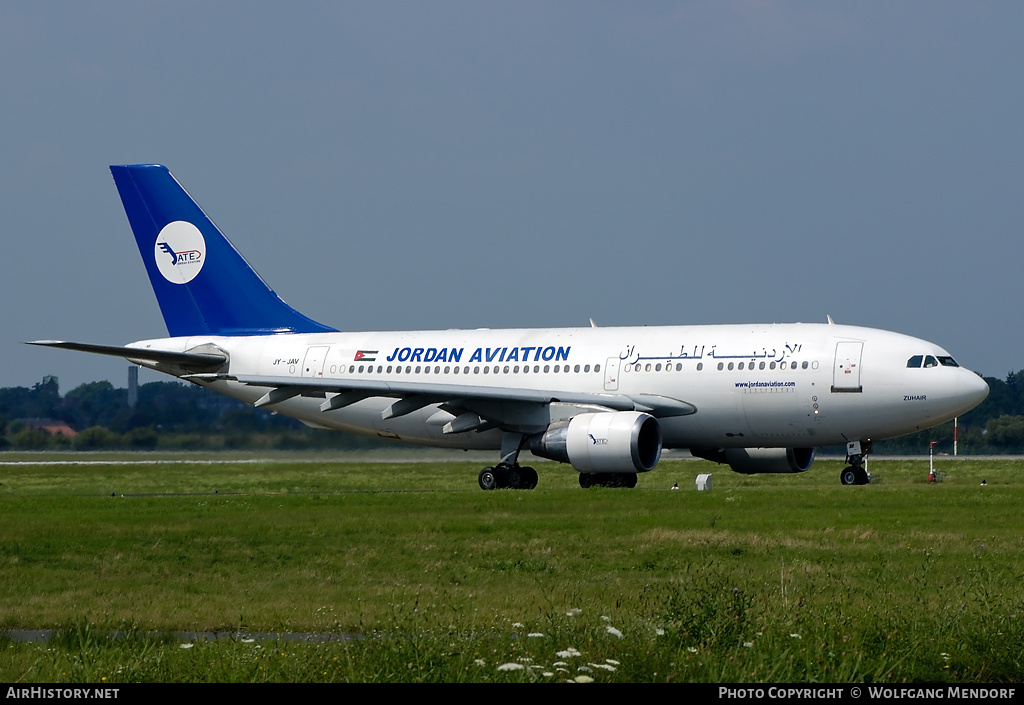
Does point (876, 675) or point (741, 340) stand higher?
point (741, 340)

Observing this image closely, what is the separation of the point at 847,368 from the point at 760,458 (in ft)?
15.1

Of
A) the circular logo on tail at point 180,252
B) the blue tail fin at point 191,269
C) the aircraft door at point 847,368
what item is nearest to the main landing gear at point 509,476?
the aircraft door at point 847,368

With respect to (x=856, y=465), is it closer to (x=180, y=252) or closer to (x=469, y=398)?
(x=469, y=398)

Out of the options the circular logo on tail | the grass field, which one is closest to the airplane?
the circular logo on tail

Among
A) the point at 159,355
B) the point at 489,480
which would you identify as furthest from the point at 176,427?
the point at 489,480

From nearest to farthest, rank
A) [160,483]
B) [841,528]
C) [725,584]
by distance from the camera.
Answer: [725,584] < [841,528] < [160,483]

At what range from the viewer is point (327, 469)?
42312 millimetres

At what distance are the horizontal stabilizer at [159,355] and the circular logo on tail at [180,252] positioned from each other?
265 cm

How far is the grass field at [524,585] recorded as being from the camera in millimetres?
9078

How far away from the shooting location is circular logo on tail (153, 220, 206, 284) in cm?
3841

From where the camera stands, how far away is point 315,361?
1419 inches
